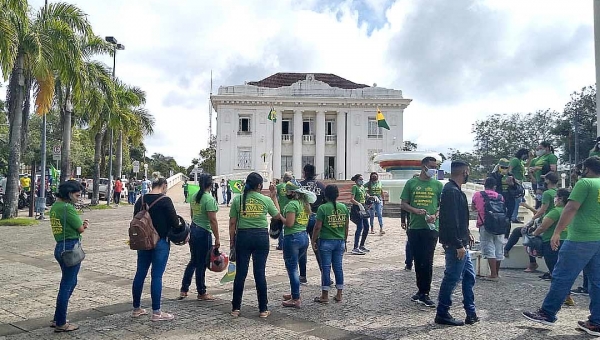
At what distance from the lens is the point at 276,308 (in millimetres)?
6848

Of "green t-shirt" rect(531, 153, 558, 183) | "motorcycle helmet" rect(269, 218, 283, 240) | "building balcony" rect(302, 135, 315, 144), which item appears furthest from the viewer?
"building balcony" rect(302, 135, 315, 144)

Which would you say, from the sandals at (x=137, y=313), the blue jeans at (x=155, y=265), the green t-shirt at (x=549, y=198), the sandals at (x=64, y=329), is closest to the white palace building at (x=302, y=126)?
the green t-shirt at (x=549, y=198)

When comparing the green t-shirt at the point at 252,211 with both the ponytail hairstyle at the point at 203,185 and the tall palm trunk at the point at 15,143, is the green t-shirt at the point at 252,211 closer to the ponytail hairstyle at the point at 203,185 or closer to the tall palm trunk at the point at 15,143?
the ponytail hairstyle at the point at 203,185

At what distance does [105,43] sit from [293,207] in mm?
23015

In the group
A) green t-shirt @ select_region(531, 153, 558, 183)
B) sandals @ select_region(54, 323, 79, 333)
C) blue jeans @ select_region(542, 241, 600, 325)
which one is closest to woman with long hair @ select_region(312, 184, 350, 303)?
blue jeans @ select_region(542, 241, 600, 325)

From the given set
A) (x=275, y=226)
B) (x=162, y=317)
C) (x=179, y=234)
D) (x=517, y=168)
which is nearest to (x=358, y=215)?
(x=517, y=168)

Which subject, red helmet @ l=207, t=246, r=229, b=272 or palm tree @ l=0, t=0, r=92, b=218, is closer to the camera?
red helmet @ l=207, t=246, r=229, b=272

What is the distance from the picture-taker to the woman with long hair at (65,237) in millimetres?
5809

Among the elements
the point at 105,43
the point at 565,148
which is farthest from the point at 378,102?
the point at 105,43

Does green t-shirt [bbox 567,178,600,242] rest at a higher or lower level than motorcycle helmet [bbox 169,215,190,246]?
higher

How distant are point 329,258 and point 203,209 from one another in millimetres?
1754

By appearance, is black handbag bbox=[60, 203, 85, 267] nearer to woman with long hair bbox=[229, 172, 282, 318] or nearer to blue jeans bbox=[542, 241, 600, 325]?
woman with long hair bbox=[229, 172, 282, 318]

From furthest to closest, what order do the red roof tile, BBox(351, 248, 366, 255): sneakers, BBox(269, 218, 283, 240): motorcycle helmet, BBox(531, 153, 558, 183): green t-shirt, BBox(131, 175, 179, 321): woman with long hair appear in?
the red roof tile, BBox(351, 248, 366, 255): sneakers, BBox(531, 153, 558, 183): green t-shirt, BBox(269, 218, 283, 240): motorcycle helmet, BBox(131, 175, 179, 321): woman with long hair

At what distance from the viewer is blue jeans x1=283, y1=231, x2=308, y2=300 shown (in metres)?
6.72
